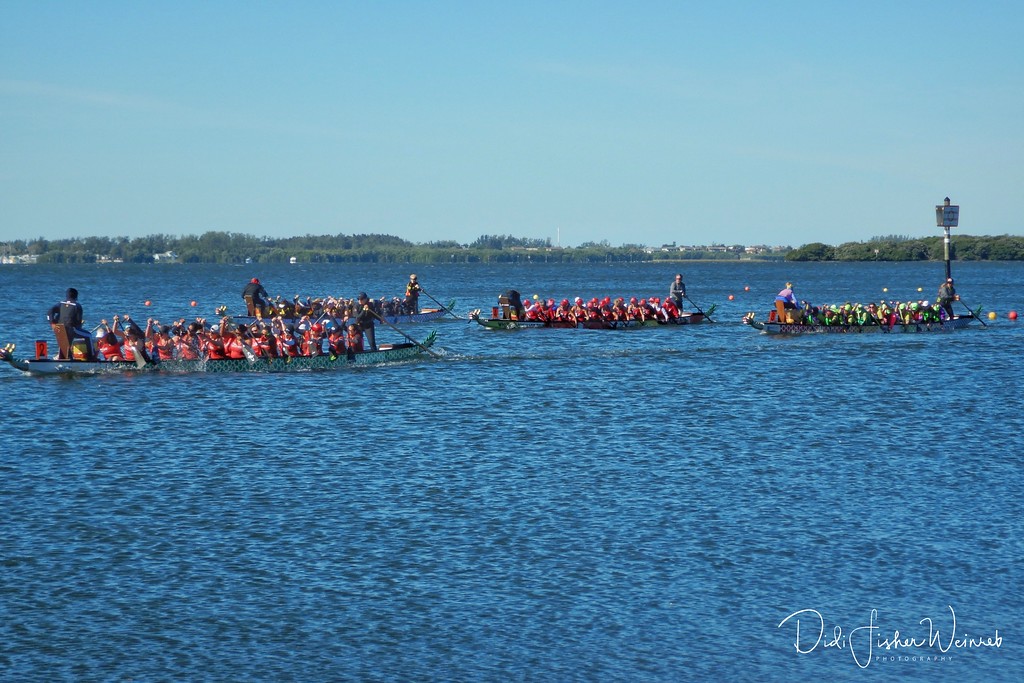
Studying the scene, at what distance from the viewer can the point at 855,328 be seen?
5025 centimetres

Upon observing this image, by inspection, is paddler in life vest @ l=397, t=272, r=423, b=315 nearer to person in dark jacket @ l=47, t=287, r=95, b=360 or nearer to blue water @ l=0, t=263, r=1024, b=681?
blue water @ l=0, t=263, r=1024, b=681

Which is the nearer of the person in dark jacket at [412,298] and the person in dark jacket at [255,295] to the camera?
the person in dark jacket at [255,295]

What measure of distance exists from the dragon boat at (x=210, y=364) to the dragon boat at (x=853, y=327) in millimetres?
17515

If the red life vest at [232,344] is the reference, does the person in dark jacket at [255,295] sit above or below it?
above

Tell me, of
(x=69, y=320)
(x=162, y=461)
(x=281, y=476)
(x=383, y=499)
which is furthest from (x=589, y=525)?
(x=69, y=320)

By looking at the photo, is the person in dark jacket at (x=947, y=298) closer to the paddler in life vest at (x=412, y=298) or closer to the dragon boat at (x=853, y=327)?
the dragon boat at (x=853, y=327)

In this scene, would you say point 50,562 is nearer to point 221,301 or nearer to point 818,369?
point 818,369

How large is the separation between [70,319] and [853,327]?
3191cm

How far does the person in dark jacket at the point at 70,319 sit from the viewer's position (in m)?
31.7

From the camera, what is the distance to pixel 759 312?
78688 mm

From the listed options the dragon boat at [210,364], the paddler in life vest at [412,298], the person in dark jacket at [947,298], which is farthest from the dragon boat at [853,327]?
the dragon boat at [210,364]

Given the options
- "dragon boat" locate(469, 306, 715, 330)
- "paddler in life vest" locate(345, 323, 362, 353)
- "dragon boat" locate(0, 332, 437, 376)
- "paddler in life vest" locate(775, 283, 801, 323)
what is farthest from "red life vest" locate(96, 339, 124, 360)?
"paddler in life vest" locate(775, 283, 801, 323)

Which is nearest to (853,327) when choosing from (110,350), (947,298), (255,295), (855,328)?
(855,328)

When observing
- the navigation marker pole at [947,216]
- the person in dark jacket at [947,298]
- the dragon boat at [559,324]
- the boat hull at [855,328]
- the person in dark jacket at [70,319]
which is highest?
the navigation marker pole at [947,216]
